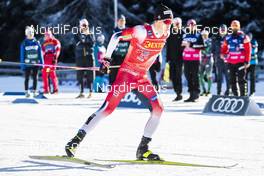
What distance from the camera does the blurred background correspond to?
33.1 m

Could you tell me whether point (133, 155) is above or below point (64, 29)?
below

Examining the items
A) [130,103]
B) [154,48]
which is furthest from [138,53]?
[130,103]

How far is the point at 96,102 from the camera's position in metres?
16.9

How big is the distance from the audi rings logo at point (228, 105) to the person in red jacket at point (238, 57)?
135 centimetres

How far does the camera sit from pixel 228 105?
46.9 ft

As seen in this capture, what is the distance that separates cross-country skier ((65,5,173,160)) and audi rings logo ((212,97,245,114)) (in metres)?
6.22

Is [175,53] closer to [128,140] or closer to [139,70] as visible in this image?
[128,140]

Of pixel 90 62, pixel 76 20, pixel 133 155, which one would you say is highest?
pixel 76 20


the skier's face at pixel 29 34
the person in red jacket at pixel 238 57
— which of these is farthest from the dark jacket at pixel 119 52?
the skier's face at pixel 29 34

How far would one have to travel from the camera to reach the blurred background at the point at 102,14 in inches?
1303

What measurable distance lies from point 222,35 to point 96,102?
4621 millimetres

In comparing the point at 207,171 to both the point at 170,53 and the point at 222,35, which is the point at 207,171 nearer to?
the point at 170,53

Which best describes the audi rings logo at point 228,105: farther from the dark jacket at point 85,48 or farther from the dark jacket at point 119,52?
the dark jacket at point 85,48


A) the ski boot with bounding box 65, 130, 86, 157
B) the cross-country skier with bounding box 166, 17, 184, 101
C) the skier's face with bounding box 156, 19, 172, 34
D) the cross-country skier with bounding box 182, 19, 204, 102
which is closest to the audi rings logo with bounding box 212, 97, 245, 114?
the cross-country skier with bounding box 182, 19, 204, 102
